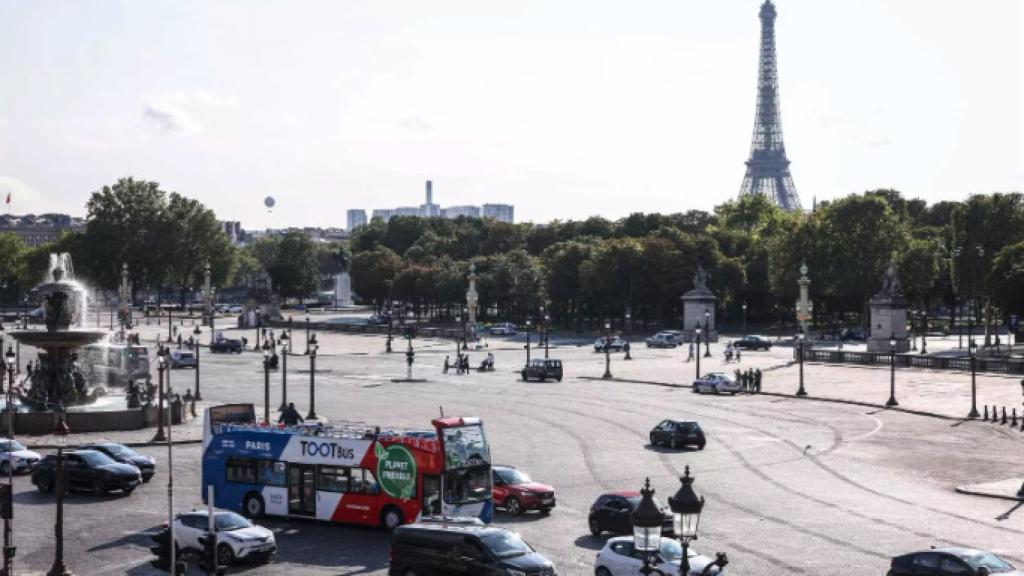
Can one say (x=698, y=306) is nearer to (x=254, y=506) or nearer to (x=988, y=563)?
(x=254, y=506)

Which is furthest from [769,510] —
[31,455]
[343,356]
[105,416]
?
[343,356]

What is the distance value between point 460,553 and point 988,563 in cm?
1042

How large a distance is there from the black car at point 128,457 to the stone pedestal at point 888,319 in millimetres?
67173

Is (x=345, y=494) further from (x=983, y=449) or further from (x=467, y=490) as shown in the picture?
(x=983, y=449)

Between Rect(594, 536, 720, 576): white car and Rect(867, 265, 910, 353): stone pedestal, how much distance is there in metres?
73.8

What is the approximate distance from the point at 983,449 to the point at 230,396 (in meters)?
39.0

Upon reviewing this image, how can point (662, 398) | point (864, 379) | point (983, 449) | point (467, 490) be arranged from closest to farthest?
point (467, 490), point (983, 449), point (662, 398), point (864, 379)

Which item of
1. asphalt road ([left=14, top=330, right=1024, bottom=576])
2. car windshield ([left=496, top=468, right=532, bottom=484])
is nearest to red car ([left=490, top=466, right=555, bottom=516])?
car windshield ([left=496, top=468, right=532, bottom=484])

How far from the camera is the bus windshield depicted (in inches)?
1266

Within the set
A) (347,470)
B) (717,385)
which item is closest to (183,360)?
(717,385)

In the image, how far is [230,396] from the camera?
71.6m

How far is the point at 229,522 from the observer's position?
101 feet

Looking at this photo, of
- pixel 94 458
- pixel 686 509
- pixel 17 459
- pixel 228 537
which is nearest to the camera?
pixel 686 509

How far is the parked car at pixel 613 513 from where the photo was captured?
32.4 meters
